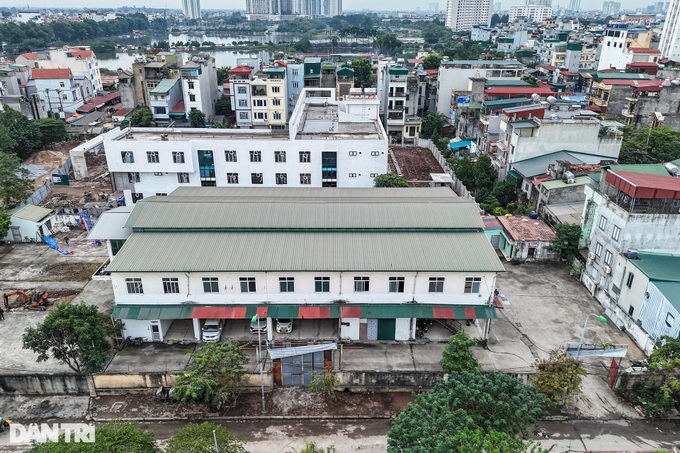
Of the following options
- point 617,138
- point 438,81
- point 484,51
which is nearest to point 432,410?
point 617,138

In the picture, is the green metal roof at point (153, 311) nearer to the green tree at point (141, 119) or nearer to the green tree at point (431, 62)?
the green tree at point (141, 119)

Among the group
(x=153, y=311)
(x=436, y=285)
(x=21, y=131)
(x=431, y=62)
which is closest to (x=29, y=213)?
(x=153, y=311)

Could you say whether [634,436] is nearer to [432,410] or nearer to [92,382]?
[432,410]

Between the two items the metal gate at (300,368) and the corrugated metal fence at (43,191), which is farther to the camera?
the corrugated metal fence at (43,191)

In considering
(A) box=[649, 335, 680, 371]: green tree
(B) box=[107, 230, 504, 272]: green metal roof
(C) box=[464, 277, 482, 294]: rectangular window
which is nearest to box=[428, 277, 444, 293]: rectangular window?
(C) box=[464, 277, 482, 294]: rectangular window

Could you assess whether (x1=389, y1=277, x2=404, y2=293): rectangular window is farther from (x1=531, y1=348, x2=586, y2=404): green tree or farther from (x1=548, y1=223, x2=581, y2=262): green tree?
(x1=548, y1=223, x2=581, y2=262): green tree

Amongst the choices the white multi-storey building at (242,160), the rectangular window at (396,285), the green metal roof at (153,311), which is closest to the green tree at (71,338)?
the green metal roof at (153,311)
